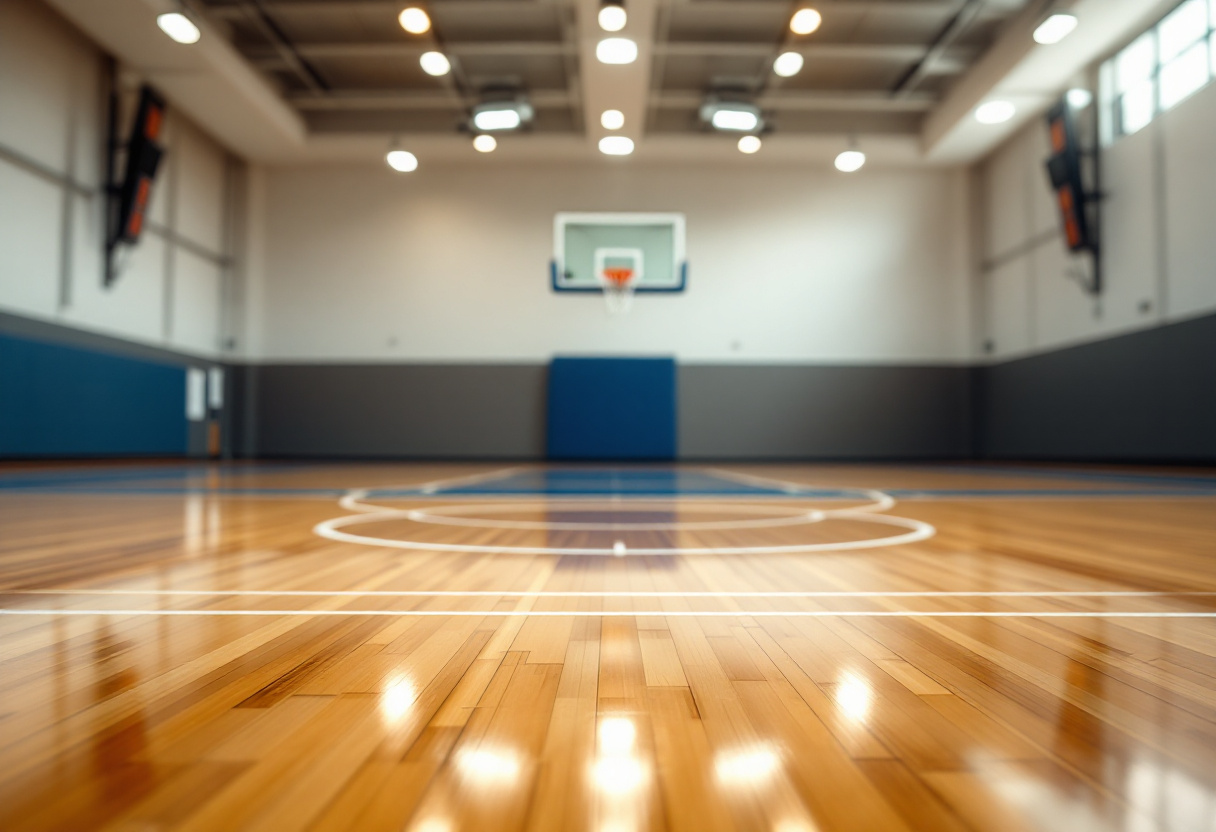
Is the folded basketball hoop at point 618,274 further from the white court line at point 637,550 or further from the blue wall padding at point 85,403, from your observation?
the white court line at point 637,550

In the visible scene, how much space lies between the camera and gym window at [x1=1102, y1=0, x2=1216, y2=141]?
6.37m

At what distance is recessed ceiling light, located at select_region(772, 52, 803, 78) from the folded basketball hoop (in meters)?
2.77

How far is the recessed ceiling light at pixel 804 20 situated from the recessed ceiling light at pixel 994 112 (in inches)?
103

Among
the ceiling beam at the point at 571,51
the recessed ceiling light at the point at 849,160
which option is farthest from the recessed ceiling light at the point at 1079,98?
the recessed ceiling light at the point at 849,160

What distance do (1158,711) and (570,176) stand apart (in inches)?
389

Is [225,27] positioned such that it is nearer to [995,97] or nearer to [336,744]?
[995,97]

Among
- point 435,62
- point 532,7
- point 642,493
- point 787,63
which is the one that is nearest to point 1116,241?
point 787,63

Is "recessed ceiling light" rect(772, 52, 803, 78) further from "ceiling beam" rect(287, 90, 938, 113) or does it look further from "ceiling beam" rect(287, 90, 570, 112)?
"ceiling beam" rect(287, 90, 570, 112)

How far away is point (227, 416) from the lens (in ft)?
32.6

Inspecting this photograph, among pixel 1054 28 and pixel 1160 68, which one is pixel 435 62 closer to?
pixel 1054 28

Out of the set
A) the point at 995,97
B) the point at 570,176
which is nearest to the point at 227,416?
the point at 570,176

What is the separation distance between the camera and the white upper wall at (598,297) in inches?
393

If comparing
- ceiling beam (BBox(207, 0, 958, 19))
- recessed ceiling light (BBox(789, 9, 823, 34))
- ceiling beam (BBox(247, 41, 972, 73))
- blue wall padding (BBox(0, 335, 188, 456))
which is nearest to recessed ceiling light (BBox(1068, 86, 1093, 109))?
ceiling beam (BBox(247, 41, 972, 73))

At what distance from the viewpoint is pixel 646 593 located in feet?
4.80
